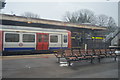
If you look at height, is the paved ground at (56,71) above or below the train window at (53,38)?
below

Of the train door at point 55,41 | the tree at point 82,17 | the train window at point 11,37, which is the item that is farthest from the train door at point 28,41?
the tree at point 82,17

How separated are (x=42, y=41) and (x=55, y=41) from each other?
5.94 ft

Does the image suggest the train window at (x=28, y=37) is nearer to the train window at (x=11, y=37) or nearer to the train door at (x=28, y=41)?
the train door at (x=28, y=41)

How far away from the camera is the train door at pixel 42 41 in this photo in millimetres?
16375

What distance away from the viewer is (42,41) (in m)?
16.6

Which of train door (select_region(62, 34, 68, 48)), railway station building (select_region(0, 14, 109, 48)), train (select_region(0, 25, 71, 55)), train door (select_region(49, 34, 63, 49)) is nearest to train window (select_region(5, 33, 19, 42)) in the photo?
train (select_region(0, 25, 71, 55))

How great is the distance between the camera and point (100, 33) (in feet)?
110

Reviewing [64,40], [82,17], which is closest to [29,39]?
[64,40]

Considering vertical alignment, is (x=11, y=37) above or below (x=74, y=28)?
below

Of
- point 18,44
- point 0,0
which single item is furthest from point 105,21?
point 0,0

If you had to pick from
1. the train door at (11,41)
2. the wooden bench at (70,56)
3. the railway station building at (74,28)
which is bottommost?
the wooden bench at (70,56)

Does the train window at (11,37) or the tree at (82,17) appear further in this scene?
the tree at (82,17)

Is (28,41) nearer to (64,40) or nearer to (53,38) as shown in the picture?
(53,38)

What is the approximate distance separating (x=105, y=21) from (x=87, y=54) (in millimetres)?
61582
